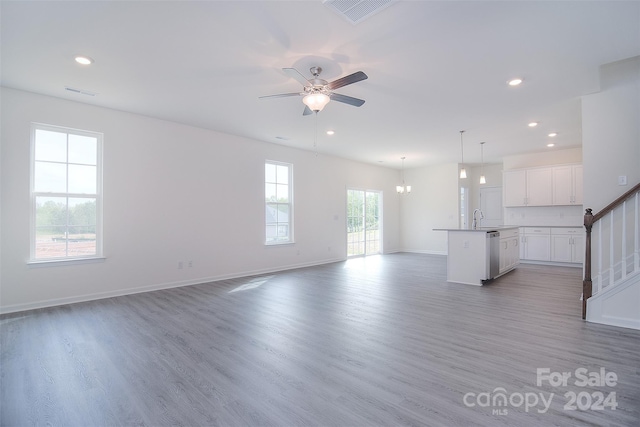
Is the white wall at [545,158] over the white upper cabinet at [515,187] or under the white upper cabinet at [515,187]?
over

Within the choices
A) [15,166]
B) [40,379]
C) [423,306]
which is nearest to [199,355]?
[40,379]

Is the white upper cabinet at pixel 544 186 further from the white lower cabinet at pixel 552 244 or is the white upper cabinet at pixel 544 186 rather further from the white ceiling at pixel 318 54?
the white ceiling at pixel 318 54

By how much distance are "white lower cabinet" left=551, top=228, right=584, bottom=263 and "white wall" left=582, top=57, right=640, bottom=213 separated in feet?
12.5

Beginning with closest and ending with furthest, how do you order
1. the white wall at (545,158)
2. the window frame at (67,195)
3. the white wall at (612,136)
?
the white wall at (612,136) < the window frame at (67,195) < the white wall at (545,158)

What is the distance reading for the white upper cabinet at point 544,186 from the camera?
7035 millimetres

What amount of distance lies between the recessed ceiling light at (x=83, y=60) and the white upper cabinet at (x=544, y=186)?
8.99 m

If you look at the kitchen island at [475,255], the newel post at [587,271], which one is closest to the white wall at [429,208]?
the kitchen island at [475,255]

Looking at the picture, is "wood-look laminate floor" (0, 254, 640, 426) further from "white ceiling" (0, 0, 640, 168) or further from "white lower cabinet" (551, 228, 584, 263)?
"white lower cabinet" (551, 228, 584, 263)

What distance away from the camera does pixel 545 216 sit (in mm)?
7688

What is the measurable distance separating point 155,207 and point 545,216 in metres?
9.01

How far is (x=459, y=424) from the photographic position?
5.66 ft

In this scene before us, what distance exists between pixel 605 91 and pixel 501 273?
346 centimetres

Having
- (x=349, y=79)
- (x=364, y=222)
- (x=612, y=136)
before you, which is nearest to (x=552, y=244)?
(x=612, y=136)

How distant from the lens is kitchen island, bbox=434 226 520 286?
17.0ft
